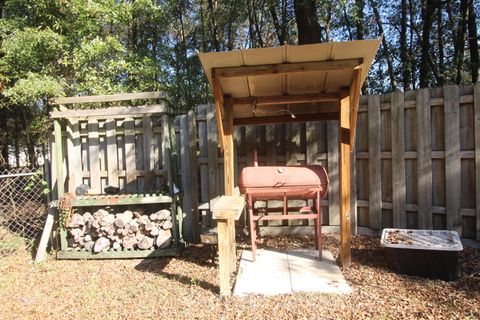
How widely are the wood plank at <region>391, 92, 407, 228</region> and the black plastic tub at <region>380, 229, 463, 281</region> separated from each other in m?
0.85

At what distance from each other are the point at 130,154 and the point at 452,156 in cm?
426

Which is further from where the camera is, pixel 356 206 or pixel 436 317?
pixel 356 206

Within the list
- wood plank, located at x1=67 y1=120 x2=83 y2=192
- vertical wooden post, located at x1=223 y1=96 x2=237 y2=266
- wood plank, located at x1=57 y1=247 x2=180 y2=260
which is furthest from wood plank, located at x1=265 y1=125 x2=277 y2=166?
wood plank, located at x1=67 y1=120 x2=83 y2=192

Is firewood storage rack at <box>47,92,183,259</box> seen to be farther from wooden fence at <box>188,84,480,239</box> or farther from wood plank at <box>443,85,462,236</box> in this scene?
wood plank at <box>443,85,462,236</box>

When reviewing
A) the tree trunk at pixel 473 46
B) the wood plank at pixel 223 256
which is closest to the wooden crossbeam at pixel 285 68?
the wood plank at pixel 223 256

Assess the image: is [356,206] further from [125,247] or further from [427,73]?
[427,73]

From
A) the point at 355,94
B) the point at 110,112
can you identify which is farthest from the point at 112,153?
the point at 355,94

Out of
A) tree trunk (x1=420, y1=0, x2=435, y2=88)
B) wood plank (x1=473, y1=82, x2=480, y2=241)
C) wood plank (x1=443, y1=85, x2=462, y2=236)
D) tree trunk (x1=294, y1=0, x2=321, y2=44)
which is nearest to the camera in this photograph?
wood plank (x1=473, y1=82, x2=480, y2=241)

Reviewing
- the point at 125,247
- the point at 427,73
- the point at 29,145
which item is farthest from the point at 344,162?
the point at 29,145

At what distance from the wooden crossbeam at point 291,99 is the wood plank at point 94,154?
224 cm

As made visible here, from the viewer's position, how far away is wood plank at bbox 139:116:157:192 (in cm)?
502

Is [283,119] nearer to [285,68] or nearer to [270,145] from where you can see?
[270,145]

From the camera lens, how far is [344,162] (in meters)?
3.78

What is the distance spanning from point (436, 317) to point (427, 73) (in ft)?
32.9
